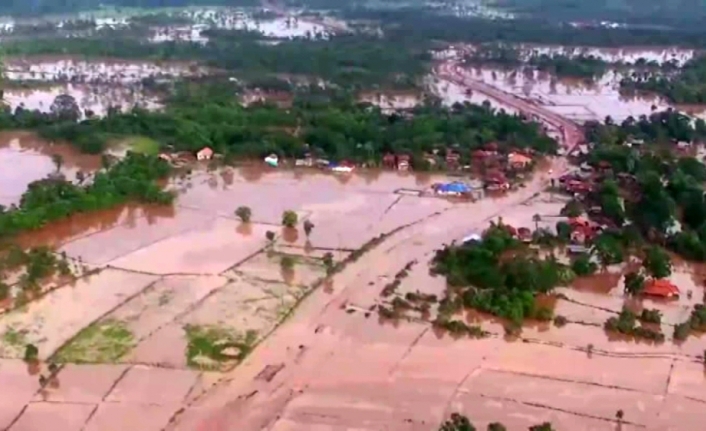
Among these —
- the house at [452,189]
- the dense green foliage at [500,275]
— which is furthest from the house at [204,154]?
the dense green foliage at [500,275]

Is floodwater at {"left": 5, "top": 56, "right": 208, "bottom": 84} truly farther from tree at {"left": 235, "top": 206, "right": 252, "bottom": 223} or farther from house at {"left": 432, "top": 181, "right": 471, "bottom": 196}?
tree at {"left": 235, "top": 206, "right": 252, "bottom": 223}

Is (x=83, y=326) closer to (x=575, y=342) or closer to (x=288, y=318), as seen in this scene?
(x=288, y=318)

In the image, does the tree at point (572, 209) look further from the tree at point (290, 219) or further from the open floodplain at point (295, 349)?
the tree at point (290, 219)

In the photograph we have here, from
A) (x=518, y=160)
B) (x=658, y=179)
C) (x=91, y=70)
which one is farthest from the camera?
(x=91, y=70)

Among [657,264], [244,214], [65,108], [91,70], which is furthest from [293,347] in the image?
[91,70]

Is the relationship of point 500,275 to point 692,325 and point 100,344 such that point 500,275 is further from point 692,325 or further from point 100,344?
point 100,344
